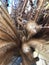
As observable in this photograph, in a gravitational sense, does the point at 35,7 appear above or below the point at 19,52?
above

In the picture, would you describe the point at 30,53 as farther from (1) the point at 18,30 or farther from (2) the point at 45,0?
(2) the point at 45,0

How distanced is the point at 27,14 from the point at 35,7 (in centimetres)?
4

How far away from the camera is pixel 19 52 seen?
872 mm

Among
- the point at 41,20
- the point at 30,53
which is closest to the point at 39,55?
the point at 30,53

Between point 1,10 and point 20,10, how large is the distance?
0.08 meters

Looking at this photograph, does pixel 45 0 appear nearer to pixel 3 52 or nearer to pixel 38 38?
pixel 38 38

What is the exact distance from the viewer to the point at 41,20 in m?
0.87

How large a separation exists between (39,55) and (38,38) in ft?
0.26

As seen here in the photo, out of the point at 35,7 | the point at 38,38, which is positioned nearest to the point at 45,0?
the point at 35,7

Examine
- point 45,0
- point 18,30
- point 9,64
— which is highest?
point 45,0

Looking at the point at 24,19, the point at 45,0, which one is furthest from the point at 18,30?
the point at 45,0

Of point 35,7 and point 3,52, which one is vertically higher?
point 35,7

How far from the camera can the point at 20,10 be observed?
88cm

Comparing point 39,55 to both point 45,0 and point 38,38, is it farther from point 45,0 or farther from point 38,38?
point 45,0
